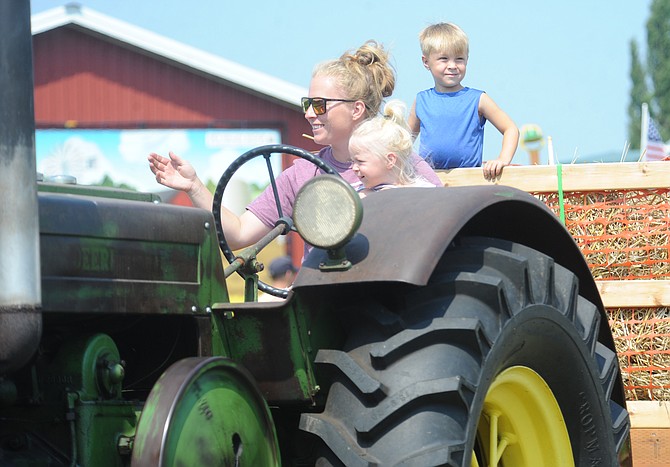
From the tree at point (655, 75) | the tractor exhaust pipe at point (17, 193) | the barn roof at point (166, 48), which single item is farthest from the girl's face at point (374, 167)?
the tree at point (655, 75)

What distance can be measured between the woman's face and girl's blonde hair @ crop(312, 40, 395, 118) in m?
0.03

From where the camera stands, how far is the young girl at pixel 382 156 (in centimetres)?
381

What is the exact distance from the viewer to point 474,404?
9.42 ft

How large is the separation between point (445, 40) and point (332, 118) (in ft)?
5.46

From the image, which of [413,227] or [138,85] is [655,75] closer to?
[138,85]

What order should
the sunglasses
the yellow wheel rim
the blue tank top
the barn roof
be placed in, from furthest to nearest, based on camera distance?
the barn roof → the blue tank top → the sunglasses → the yellow wheel rim

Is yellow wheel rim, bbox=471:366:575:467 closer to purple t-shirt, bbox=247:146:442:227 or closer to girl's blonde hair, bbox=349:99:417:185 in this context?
girl's blonde hair, bbox=349:99:417:185

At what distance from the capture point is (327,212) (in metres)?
2.83

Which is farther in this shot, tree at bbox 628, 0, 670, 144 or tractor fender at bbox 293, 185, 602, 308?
tree at bbox 628, 0, 670, 144

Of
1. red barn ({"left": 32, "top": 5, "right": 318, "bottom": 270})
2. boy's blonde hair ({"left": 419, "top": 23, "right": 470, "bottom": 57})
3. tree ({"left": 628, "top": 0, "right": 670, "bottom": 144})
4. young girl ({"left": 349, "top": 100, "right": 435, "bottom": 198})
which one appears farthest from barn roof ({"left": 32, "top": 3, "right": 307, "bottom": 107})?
tree ({"left": 628, "top": 0, "right": 670, "bottom": 144})

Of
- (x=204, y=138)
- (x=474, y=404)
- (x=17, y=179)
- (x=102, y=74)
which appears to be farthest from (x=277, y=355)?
(x=102, y=74)

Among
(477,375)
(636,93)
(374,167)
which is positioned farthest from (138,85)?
(636,93)

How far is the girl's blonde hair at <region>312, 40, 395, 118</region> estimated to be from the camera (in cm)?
436

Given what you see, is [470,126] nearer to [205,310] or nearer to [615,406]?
[615,406]
